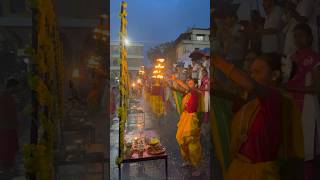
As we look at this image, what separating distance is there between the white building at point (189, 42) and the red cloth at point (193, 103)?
467mm

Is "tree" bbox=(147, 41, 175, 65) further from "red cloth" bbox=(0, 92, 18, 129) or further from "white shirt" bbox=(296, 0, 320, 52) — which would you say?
"white shirt" bbox=(296, 0, 320, 52)

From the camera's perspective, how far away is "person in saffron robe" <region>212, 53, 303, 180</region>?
2289 millimetres

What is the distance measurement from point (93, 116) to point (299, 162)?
1.71 meters

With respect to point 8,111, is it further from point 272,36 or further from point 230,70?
point 272,36

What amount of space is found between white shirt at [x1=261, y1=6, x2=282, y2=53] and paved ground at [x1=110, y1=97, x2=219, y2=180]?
206cm

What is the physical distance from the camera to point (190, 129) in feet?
15.8

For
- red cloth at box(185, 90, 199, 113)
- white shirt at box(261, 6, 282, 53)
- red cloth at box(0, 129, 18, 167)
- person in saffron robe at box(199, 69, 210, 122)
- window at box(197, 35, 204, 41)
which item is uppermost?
window at box(197, 35, 204, 41)

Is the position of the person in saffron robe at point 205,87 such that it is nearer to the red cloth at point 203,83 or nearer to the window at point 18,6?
the red cloth at point 203,83

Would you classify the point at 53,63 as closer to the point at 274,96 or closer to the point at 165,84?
the point at 274,96

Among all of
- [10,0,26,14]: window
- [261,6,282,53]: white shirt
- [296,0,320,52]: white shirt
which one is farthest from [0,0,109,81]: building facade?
[296,0,320,52]: white shirt

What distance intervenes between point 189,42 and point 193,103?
0.85m

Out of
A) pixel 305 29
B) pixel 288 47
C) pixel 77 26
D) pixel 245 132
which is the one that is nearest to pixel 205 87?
pixel 245 132

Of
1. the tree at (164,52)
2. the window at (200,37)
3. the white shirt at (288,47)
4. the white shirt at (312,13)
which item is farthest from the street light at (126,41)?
the white shirt at (312,13)

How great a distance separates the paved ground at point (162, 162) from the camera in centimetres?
428
